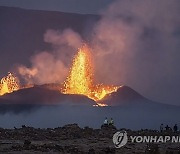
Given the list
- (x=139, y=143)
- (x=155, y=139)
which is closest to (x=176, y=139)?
(x=155, y=139)

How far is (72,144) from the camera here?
52875 millimetres

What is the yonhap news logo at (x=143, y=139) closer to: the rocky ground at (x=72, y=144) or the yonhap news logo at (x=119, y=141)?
the yonhap news logo at (x=119, y=141)

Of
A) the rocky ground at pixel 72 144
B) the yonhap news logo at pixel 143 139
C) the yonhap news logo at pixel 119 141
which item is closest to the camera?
the rocky ground at pixel 72 144

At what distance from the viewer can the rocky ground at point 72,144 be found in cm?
4516

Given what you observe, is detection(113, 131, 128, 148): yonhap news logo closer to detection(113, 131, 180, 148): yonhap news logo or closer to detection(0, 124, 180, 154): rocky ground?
detection(113, 131, 180, 148): yonhap news logo

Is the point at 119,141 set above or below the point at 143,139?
below

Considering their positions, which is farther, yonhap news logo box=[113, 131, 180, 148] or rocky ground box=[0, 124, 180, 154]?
yonhap news logo box=[113, 131, 180, 148]

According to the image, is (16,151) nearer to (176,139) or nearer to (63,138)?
(63,138)

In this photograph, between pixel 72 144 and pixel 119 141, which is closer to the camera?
pixel 72 144

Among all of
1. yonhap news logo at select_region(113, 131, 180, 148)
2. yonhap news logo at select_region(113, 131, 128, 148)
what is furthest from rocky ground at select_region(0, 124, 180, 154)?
yonhap news logo at select_region(113, 131, 180, 148)

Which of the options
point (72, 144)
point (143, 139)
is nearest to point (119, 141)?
point (143, 139)

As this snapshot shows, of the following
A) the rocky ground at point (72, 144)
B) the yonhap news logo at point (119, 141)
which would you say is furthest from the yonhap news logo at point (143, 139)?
the rocky ground at point (72, 144)

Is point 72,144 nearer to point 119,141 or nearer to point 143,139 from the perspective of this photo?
point 119,141

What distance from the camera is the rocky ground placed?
4516 centimetres
